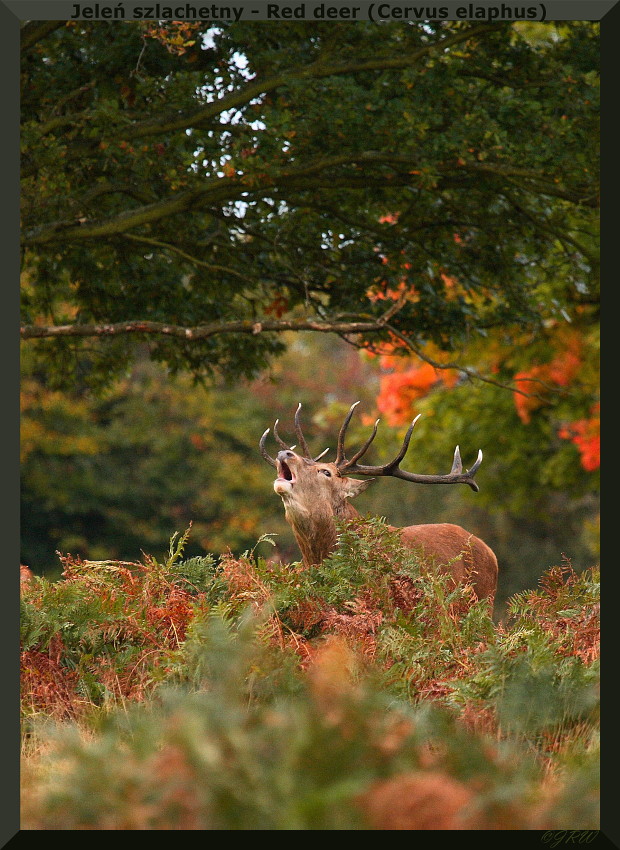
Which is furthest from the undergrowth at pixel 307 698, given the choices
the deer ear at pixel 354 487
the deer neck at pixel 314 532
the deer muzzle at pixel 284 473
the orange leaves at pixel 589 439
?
the orange leaves at pixel 589 439

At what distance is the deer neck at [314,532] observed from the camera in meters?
7.71

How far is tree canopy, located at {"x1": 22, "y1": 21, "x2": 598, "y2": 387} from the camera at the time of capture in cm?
875

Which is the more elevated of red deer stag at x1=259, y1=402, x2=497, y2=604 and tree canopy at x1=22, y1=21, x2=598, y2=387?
tree canopy at x1=22, y1=21, x2=598, y2=387

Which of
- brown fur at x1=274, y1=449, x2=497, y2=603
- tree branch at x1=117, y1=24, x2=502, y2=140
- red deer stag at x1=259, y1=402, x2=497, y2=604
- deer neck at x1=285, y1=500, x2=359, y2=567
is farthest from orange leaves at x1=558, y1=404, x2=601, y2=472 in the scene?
deer neck at x1=285, y1=500, x2=359, y2=567

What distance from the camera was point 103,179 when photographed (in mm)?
10531

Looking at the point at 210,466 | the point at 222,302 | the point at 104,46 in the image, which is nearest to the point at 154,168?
the point at 104,46

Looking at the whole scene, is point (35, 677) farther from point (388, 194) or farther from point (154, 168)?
point (388, 194)

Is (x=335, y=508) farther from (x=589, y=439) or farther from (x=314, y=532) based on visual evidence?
(x=589, y=439)

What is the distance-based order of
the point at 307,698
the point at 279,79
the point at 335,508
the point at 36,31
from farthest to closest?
the point at 36,31, the point at 279,79, the point at 335,508, the point at 307,698

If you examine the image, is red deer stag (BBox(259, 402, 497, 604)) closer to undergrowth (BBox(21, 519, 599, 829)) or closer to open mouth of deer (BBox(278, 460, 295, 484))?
open mouth of deer (BBox(278, 460, 295, 484))

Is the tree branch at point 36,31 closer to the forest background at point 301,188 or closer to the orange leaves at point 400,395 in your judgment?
the forest background at point 301,188

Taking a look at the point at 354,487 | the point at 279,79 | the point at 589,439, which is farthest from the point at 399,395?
the point at 354,487

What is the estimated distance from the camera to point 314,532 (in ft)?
25.4

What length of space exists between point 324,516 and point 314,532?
145 millimetres
